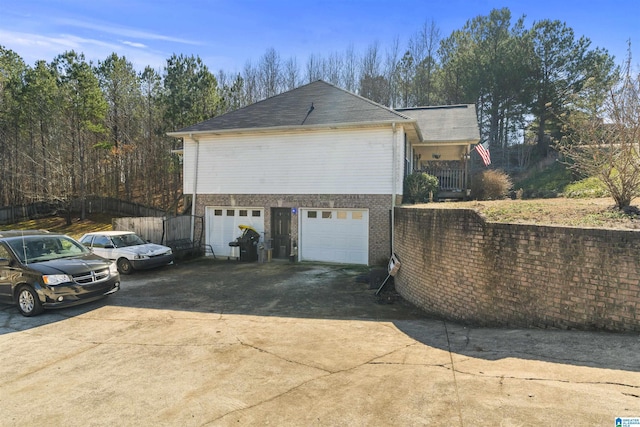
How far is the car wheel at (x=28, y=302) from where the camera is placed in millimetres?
7504

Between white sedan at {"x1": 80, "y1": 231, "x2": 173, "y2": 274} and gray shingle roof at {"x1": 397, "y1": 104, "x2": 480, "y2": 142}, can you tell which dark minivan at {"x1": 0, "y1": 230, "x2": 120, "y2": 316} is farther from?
gray shingle roof at {"x1": 397, "y1": 104, "x2": 480, "y2": 142}

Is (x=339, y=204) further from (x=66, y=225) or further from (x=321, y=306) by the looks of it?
(x=66, y=225)

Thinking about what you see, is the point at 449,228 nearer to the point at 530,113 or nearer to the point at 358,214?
the point at 358,214

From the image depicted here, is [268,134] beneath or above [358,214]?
above

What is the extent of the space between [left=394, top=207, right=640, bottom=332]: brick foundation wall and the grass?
25946 mm

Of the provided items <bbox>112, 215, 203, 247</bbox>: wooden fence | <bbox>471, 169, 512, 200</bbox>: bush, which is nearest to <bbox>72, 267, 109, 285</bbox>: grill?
<bbox>112, 215, 203, 247</bbox>: wooden fence

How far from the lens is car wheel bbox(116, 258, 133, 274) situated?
1245 centimetres

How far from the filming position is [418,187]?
1399 centimetres

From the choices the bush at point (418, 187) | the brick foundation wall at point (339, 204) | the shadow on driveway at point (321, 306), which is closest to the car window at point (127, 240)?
the shadow on driveway at point (321, 306)

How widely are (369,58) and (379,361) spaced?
38.4 metres

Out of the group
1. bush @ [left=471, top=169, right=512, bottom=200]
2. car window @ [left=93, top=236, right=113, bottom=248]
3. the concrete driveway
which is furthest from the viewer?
bush @ [left=471, top=169, right=512, bottom=200]

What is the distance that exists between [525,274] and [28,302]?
973cm

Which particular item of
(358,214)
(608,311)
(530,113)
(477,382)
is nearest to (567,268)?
(608,311)

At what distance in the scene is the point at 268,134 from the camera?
595 inches
